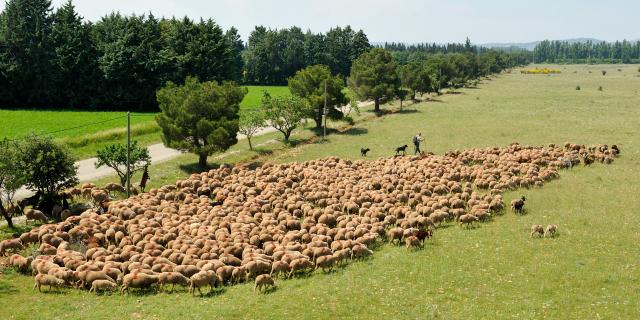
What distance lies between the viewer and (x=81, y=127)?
202 feet

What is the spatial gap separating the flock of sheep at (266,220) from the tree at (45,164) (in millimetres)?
2454

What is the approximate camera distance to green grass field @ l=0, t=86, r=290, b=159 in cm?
5153

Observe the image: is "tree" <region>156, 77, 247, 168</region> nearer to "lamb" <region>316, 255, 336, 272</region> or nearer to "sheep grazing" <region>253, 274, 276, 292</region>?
"lamb" <region>316, 255, 336, 272</region>

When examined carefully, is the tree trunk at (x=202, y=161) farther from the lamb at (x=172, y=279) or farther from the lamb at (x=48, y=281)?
the lamb at (x=172, y=279)

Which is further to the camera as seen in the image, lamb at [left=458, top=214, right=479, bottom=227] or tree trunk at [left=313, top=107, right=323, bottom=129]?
tree trunk at [left=313, top=107, right=323, bottom=129]

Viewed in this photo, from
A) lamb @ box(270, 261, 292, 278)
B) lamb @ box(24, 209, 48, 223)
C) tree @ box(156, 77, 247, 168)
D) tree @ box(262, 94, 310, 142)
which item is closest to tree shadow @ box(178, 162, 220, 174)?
tree @ box(156, 77, 247, 168)

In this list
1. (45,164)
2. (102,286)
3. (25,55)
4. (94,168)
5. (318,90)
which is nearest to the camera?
(102,286)

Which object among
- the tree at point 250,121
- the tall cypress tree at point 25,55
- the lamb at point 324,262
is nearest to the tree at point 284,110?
the tree at point 250,121

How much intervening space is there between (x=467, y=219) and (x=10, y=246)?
2230cm

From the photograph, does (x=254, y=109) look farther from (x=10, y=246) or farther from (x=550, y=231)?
(x=550, y=231)

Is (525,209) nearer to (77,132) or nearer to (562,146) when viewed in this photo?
(562,146)

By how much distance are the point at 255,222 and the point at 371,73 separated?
51.9 metres

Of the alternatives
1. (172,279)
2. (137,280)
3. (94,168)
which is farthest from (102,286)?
(94,168)

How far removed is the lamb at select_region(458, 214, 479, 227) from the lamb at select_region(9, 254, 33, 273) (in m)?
20.7
